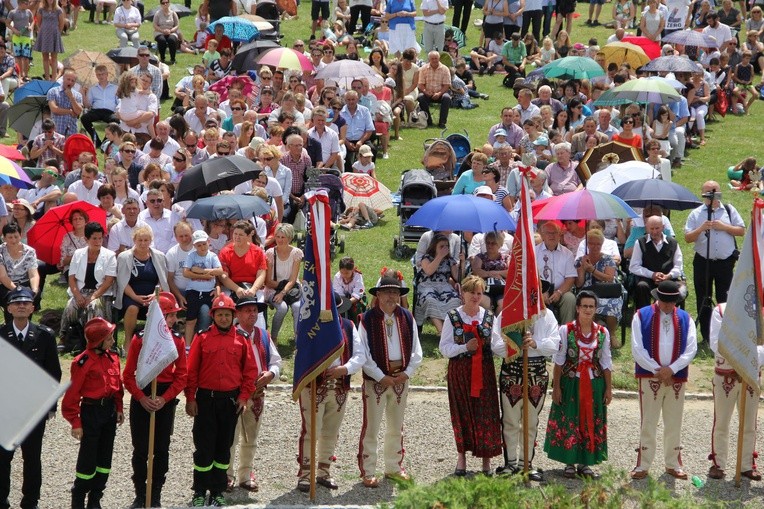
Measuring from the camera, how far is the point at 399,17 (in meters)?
24.8

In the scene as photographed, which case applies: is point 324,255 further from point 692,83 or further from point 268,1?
point 268,1

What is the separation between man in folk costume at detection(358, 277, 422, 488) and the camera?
10.7 metres

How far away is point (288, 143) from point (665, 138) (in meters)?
6.75

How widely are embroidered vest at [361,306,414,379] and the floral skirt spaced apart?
52.0 inches

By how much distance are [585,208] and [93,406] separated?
5.73 m

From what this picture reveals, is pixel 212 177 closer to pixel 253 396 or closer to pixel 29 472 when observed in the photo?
pixel 253 396

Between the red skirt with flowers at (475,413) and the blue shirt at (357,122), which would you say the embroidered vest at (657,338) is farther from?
the blue shirt at (357,122)

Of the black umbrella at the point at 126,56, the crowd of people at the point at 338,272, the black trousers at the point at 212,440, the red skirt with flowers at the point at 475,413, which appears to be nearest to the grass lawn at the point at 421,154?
the crowd of people at the point at 338,272

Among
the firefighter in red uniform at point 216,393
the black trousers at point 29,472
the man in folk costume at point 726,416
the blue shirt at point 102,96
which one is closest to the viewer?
the black trousers at point 29,472

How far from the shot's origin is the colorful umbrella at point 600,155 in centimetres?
1689

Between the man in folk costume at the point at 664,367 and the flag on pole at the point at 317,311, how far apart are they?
2631mm

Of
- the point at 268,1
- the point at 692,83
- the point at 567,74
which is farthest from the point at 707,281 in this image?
the point at 268,1

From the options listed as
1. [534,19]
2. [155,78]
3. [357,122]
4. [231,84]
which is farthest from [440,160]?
[534,19]

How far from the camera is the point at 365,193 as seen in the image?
55.9 ft
